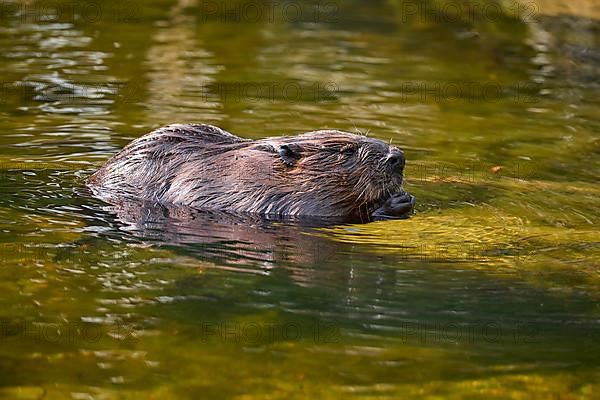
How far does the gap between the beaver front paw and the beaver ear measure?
0.65 meters

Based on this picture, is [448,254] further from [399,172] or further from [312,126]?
[312,126]

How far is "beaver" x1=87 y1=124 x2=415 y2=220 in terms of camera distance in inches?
293

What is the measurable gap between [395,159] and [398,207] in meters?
0.32

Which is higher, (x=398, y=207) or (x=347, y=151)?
(x=347, y=151)

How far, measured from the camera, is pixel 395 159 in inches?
296

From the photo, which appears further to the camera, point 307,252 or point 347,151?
point 347,151

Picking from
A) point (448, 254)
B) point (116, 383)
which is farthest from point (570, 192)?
point (116, 383)

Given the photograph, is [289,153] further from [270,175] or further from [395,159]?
[395,159]

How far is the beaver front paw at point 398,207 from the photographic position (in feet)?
24.5

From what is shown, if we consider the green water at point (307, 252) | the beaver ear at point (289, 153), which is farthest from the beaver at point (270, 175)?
the green water at point (307, 252)

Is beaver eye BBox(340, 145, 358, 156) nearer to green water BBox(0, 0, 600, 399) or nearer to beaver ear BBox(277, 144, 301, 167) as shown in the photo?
beaver ear BBox(277, 144, 301, 167)

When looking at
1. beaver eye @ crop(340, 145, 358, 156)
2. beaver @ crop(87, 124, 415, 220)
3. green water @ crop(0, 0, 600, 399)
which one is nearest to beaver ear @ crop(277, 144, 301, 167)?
beaver @ crop(87, 124, 415, 220)

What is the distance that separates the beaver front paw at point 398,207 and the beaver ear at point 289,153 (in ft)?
2.13

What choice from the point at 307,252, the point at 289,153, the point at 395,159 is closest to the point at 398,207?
the point at 395,159
